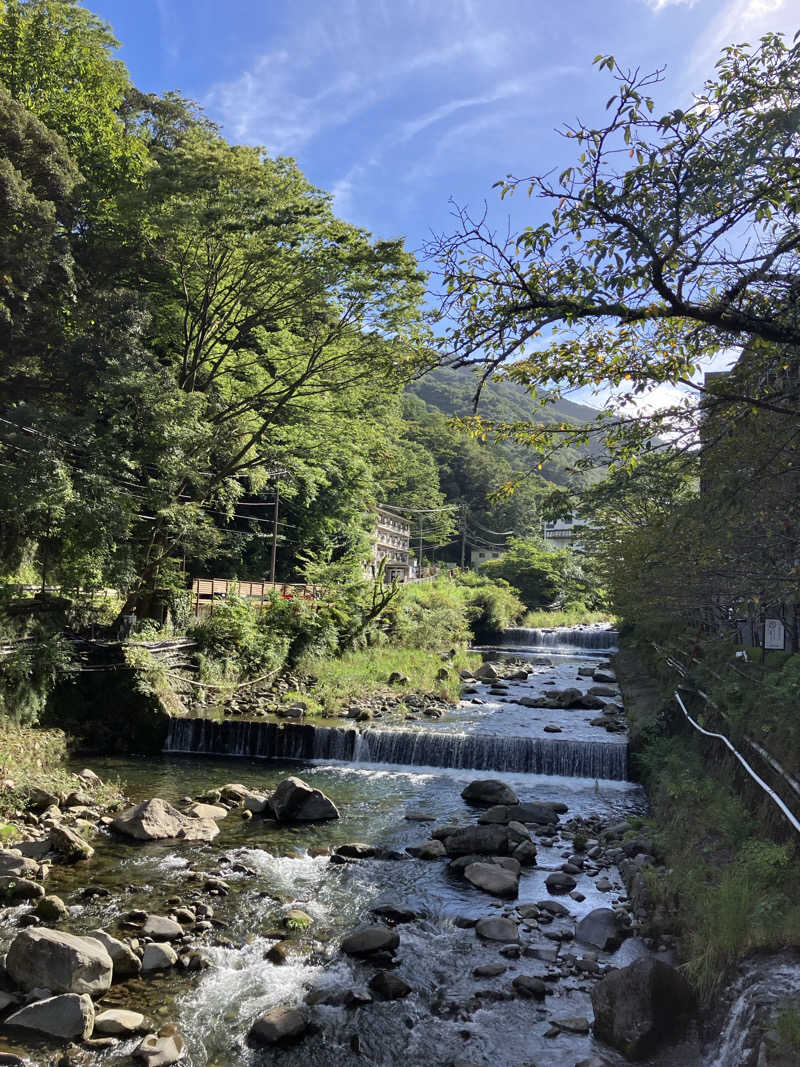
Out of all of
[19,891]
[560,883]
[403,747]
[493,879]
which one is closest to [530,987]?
[493,879]

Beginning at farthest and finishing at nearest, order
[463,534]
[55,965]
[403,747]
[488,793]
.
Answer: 1. [463,534]
2. [403,747]
3. [488,793]
4. [55,965]

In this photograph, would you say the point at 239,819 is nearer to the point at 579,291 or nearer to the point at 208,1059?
the point at 208,1059

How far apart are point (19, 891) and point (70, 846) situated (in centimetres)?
113

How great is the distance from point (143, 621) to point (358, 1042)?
13.0m

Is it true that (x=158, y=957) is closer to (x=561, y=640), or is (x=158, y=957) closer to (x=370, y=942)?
(x=370, y=942)

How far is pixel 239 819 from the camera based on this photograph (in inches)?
427

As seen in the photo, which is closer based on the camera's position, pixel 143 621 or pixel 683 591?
pixel 683 591

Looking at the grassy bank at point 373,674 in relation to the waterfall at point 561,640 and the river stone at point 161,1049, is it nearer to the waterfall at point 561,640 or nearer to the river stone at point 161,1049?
the river stone at point 161,1049

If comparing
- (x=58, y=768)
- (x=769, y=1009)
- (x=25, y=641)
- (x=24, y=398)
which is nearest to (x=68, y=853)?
(x=58, y=768)

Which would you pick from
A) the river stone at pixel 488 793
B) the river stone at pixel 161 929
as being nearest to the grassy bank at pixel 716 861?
the river stone at pixel 488 793

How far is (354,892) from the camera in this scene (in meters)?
8.35

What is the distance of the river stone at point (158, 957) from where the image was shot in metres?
6.39

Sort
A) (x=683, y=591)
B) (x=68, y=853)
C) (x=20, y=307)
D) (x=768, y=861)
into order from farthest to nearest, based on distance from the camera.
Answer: (x=20, y=307) < (x=683, y=591) < (x=68, y=853) < (x=768, y=861)

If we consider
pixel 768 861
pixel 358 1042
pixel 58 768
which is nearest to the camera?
pixel 358 1042
